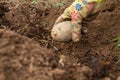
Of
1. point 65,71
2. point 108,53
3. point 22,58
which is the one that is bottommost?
point 108,53

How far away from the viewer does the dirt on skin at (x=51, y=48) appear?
200 centimetres

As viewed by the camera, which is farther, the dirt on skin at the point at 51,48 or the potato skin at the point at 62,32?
the potato skin at the point at 62,32

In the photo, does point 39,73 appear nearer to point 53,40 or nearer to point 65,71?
point 65,71

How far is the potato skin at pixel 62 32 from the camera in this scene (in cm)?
316

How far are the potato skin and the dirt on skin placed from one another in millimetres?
58

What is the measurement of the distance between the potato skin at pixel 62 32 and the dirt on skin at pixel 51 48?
0.06m

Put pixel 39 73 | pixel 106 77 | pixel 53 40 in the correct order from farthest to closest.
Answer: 1. pixel 53 40
2. pixel 106 77
3. pixel 39 73

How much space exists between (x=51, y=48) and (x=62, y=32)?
19cm

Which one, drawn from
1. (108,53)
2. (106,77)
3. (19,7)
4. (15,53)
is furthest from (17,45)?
(19,7)

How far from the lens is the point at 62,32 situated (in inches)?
124

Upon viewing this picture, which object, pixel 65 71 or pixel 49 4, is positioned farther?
pixel 49 4

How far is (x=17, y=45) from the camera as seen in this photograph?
2094 millimetres

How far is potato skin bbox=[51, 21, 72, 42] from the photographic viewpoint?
316 centimetres

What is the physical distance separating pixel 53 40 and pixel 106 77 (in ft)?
3.59
